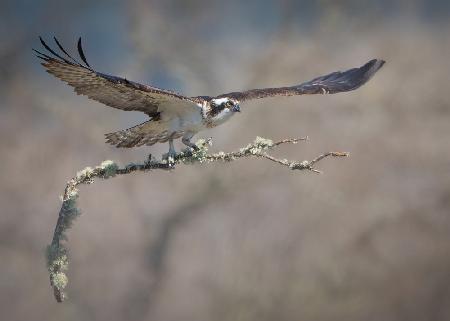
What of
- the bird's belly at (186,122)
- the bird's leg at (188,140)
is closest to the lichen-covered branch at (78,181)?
the bird's leg at (188,140)

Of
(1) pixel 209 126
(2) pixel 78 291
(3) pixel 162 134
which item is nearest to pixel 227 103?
(1) pixel 209 126

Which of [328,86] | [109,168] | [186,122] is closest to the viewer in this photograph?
[109,168]

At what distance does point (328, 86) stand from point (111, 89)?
60.2 inches

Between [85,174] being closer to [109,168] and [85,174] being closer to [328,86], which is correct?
→ [109,168]

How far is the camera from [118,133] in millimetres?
3104

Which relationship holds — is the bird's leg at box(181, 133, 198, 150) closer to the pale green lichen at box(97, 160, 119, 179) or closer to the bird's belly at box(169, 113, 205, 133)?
the bird's belly at box(169, 113, 205, 133)

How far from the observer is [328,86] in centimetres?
394

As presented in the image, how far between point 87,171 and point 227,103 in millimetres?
741

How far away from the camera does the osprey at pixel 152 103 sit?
8.94 feet

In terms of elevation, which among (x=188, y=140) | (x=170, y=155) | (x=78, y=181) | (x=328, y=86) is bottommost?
(x=78, y=181)

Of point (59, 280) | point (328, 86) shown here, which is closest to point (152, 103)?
point (59, 280)

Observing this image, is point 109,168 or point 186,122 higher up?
point 186,122

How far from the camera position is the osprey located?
272 centimetres

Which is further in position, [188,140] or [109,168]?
[188,140]
